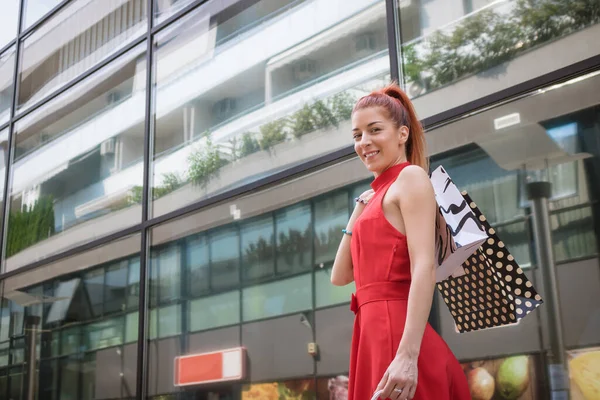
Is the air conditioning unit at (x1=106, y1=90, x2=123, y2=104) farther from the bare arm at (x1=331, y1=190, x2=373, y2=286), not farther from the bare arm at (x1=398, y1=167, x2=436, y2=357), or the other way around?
the bare arm at (x1=398, y1=167, x2=436, y2=357)

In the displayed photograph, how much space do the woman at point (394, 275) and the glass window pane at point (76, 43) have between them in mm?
4647

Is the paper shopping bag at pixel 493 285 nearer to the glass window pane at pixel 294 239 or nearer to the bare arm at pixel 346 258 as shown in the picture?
the bare arm at pixel 346 258

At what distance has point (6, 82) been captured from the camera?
8.43 metres

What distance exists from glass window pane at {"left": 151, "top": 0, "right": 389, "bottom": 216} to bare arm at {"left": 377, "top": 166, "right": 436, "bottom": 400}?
7.80ft

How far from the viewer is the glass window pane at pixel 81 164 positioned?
20.8ft

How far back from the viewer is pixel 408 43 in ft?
14.2

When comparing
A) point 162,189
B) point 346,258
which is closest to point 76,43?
point 162,189

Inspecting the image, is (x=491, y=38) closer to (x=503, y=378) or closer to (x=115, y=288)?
(x=503, y=378)

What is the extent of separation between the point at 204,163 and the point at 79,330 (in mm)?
1938

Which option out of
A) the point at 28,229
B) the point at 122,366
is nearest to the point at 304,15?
the point at 122,366

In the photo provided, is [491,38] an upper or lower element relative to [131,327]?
upper

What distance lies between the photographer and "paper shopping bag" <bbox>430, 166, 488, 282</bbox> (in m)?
2.06

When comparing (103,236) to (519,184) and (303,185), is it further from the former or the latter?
(519,184)

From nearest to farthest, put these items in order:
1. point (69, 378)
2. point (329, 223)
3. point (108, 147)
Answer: point (329, 223) → point (69, 378) → point (108, 147)
